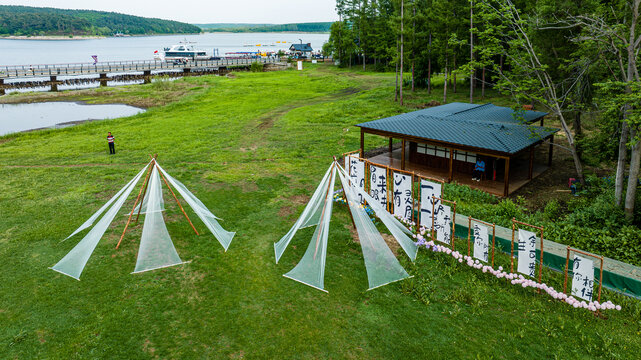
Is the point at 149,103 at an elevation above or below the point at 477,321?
above

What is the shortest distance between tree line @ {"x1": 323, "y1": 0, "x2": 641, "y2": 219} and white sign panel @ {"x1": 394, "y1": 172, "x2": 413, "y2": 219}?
7.45 meters

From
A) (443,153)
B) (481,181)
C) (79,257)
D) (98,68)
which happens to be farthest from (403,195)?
(98,68)

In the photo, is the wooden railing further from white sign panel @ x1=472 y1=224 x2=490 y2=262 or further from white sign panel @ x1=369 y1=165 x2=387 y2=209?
white sign panel @ x1=472 y1=224 x2=490 y2=262

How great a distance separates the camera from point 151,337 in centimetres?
969

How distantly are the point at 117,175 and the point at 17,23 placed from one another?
664ft

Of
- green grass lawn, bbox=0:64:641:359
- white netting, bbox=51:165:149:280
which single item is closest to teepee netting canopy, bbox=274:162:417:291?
green grass lawn, bbox=0:64:641:359

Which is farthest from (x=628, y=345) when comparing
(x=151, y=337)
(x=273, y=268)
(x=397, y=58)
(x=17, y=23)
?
(x=17, y=23)

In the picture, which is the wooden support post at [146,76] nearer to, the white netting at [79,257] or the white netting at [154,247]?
the white netting at [154,247]

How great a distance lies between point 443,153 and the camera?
22266 mm

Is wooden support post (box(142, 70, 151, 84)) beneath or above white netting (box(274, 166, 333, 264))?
above

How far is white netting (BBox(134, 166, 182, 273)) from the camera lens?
42.0 ft

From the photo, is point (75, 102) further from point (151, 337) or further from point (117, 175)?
point (151, 337)

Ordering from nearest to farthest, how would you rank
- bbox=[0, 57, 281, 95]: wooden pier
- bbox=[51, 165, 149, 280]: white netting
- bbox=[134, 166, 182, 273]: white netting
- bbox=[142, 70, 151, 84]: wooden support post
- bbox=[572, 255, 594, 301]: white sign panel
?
bbox=[572, 255, 594, 301]: white sign panel
bbox=[51, 165, 149, 280]: white netting
bbox=[134, 166, 182, 273]: white netting
bbox=[0, 57, 281, 95]: wooden pier
bbox=[142, 70, 151, 84]: wooden support post

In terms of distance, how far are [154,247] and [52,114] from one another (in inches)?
1579
